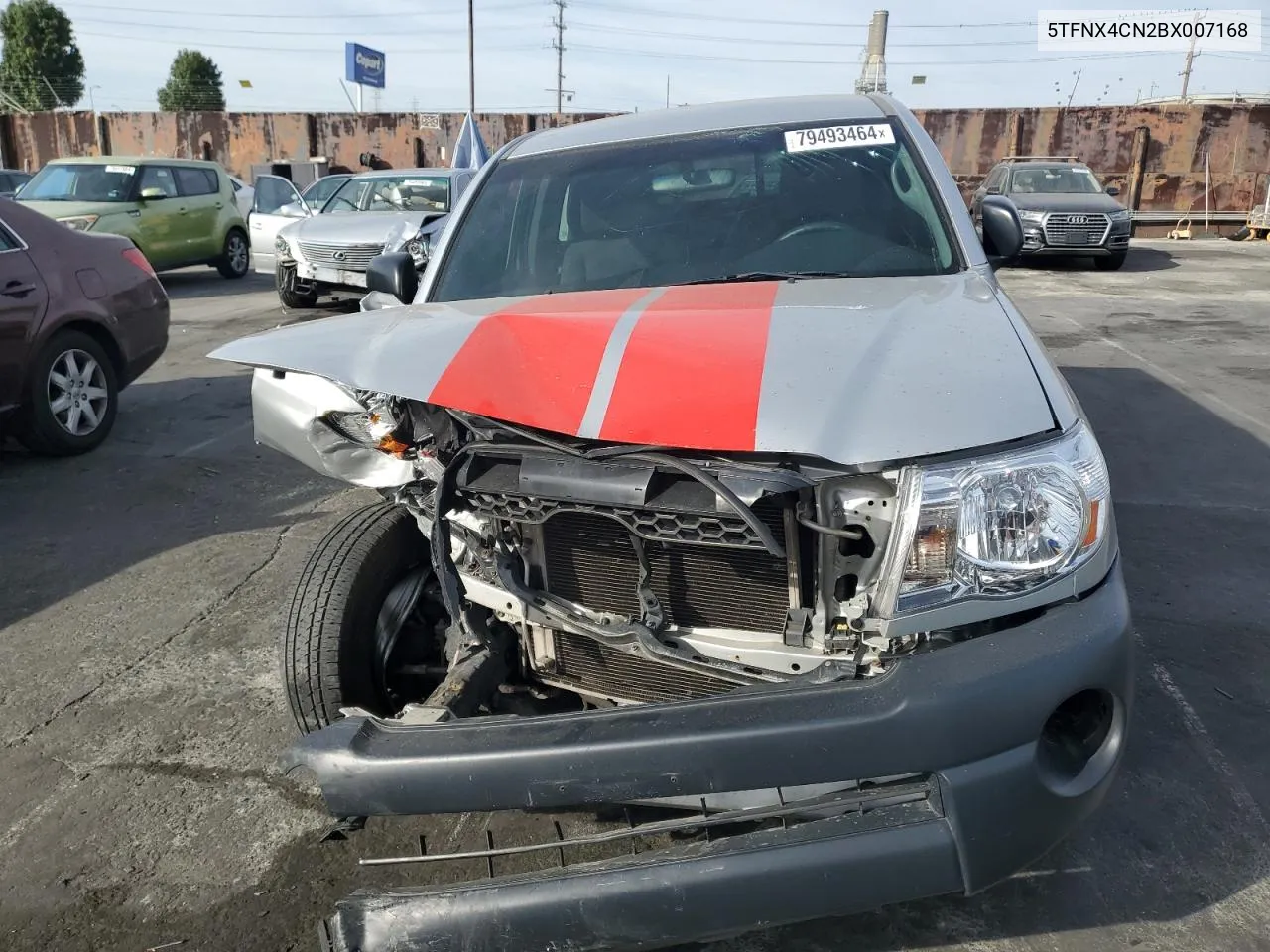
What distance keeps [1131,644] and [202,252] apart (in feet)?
46.9

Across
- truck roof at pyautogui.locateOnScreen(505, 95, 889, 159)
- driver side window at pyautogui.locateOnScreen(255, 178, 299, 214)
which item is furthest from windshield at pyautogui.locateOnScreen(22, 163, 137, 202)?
truck roof at pyautogui.locateOnScreen(505, 95, 889, 159)

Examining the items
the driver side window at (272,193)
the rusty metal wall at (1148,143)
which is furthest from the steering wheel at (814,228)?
the rusty metal wall at (1148,143)

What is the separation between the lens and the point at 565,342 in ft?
6.78

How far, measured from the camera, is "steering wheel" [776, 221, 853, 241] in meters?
2.90

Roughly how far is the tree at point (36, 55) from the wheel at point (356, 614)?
56.2 m

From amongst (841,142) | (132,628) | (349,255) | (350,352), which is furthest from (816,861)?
(349,255)

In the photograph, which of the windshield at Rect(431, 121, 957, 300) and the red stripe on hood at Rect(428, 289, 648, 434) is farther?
the windshield at Rect(431, 121, 957, 300)

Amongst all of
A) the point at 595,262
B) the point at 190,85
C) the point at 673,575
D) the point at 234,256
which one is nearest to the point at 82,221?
the point at 234,256

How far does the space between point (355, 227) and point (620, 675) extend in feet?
29.1

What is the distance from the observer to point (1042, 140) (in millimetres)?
21438

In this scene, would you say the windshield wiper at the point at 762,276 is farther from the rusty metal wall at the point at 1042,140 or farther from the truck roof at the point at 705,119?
the rusty metal wall at the point at 1042,140

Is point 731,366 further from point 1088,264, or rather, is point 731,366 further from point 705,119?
point 1088,264

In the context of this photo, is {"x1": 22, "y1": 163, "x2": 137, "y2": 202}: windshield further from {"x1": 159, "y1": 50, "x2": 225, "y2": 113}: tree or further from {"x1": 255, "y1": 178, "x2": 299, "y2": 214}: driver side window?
{"x1": 159, "y1": 50, "x2": 225, "y2": 113}: tree

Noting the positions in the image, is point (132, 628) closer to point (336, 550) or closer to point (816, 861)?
point (336, 550)
